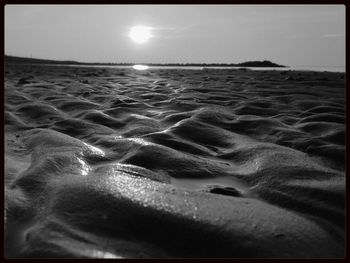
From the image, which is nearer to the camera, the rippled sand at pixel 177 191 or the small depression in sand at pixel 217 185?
the rippled sand at pixel 177 191

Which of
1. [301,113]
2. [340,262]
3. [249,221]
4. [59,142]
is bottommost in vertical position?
[340,262]

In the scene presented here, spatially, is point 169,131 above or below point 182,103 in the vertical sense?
below

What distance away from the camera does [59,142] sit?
2902mm

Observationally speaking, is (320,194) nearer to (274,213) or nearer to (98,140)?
(274,213)

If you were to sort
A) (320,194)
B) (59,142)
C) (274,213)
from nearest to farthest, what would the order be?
1. (274,213)
2. (320,194)
3. (59,142)

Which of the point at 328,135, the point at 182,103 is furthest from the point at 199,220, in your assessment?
the point at 182,103

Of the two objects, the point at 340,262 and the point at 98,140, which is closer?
the point at 340,262

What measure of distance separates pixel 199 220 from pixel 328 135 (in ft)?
6.43

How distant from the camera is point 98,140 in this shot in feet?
10.4

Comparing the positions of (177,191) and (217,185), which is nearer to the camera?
(177,191)

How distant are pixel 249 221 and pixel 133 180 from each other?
0.73 meters

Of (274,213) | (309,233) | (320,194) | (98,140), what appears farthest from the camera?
(98,140)

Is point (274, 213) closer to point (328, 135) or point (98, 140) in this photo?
point (328, 135)

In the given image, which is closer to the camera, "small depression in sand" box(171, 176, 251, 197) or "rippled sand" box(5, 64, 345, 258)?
"rippled sand" box(5, 64, 345, 258)
